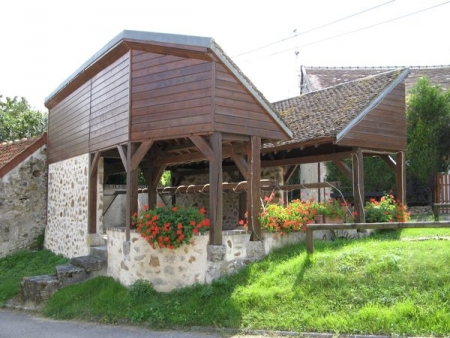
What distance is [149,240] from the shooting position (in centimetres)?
754

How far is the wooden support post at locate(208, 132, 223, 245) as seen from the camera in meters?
7.60

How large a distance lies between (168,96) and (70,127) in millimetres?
5189

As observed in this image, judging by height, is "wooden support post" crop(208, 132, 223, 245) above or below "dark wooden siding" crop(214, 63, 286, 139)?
below

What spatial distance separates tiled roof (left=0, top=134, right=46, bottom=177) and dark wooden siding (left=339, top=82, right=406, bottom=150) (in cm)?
974

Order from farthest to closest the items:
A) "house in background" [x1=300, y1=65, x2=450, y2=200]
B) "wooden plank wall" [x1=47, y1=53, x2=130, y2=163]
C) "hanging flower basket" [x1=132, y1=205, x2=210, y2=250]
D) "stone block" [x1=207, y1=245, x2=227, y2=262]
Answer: "house in background" [x1=300, y1=65, x2=450, y2=200], "wooden plank wall" [x1=47, y1=53, x2=130, y2=163], "stone block" [x1=207, y1=245, x2=227, y2=262], "hanging flower basket" [x1=132, y1=205, x2=210, y2=250]

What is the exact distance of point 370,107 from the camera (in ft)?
36.2

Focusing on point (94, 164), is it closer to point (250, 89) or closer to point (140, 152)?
point (140, 152)

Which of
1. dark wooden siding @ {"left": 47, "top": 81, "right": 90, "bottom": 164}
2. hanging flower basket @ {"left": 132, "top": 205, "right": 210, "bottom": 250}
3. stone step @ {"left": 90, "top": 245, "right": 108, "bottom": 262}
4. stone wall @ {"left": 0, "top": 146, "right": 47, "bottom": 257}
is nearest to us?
hanging flower basket @ {"left": 132, "top": 205, "right": 210, "bottom": 250}

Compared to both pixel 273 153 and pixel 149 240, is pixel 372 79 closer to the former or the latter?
pixel 273 153

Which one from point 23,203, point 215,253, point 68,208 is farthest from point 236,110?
point 23,203

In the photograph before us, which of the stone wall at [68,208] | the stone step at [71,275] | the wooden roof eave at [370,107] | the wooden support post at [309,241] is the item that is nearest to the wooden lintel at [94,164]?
the stone wall at [68,208]

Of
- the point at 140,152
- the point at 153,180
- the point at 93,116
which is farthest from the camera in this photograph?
the point at 93,116

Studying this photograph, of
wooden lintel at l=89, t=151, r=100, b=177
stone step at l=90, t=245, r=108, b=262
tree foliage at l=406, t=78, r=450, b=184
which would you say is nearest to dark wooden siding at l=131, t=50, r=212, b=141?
wooden lintel at l=89, t=151, r=100, b=177

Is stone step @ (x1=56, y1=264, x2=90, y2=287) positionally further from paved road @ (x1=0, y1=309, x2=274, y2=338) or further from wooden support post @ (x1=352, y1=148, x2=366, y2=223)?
wooden support post @ (x1=352, y1=148, x2=366, y2=223)
